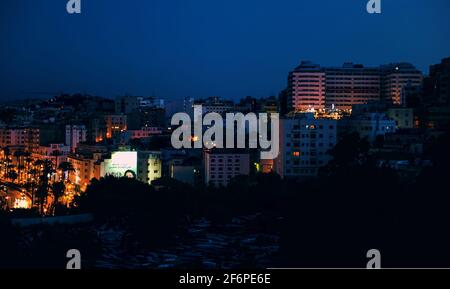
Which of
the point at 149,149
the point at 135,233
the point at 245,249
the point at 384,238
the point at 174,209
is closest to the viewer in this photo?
the point at 384,238

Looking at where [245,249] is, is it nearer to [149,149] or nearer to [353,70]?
[149,149]

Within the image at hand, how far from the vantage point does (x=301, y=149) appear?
1152cm

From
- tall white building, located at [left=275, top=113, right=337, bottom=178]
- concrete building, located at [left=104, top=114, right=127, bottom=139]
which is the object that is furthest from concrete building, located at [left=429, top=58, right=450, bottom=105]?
concrete building, located at [left=104, top=114, right=127, bottom=139]

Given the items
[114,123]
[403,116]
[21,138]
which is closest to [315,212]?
[403,116]

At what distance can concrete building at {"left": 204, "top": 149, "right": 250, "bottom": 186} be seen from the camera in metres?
12.3

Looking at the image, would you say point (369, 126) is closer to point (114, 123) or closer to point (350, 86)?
point (350, 86)

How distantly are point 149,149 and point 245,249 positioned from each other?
6.58m

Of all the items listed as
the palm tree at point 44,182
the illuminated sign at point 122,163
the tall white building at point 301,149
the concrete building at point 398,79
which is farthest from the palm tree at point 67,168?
the concrete building at point 398,79

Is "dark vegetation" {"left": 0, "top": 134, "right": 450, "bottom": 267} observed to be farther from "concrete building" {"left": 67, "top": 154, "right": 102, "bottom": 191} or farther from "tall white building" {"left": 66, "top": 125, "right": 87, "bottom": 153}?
"tall white building" {"left": 66, "top": 125, "right": 87, "bottom": 153}

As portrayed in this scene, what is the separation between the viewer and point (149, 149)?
14.3 meters

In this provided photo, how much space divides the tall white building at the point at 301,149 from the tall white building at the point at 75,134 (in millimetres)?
6449

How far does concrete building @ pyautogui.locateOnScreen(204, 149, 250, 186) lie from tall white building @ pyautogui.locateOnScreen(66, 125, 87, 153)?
524 cm

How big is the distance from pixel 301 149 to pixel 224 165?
132 centimetres

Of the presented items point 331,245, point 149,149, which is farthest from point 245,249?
point 149,149
